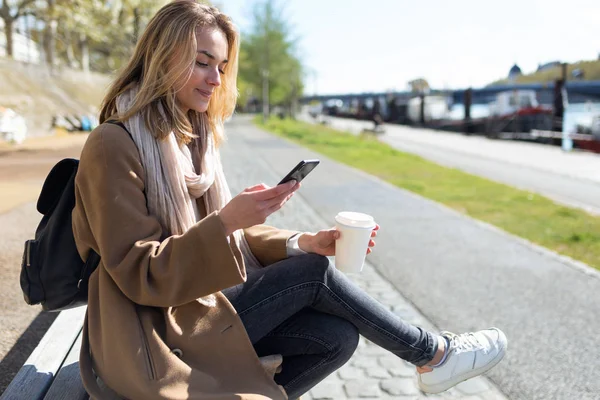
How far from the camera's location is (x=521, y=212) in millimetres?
7891

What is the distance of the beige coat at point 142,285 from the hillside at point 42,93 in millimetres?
15359

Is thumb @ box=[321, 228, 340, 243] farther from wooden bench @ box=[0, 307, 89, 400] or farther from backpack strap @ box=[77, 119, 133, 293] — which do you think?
wooden bench @ box=[0, 307, 89, 400]

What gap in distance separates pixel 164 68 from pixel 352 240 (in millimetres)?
887

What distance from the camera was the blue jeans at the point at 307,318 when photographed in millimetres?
1965

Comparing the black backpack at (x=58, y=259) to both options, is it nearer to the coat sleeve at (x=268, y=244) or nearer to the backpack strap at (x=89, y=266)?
the backpack strap at (x=89, y=266)

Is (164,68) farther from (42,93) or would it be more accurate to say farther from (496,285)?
(42,93)

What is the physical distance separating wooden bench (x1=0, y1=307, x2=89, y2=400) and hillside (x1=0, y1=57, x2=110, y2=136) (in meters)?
14.5

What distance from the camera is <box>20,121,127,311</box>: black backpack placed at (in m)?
1.81

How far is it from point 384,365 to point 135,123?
1.97 m

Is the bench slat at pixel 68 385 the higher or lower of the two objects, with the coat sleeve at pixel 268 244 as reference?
lower

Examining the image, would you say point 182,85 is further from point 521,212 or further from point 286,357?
point 521,212

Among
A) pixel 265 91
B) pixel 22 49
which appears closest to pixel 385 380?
pixel 265 91

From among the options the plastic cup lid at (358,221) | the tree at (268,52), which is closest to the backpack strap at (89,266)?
the plastic cup lid at (358,221)

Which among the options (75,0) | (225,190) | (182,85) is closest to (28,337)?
(225,190)
